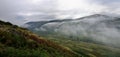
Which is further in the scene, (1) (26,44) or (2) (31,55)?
(1) (26,44)

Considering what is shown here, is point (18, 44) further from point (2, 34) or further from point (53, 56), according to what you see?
point (53, 56)

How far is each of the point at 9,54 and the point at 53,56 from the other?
16.8 metres

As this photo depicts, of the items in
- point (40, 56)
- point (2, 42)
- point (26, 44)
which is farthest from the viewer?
point (26, 44)

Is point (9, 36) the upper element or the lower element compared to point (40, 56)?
upper

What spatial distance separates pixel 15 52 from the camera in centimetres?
5362

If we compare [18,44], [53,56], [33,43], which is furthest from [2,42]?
[53,56]

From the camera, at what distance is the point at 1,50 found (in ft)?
172

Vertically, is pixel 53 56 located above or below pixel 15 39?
below

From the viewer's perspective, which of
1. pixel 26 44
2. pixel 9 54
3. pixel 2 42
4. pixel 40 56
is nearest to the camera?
pixel 9 54

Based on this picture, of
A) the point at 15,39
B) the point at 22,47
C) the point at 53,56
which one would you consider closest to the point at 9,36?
the point at 15,39

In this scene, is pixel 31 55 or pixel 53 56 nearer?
pixel 31 55

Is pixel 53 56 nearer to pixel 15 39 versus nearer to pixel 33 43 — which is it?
pixel 33 43

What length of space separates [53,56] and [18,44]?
10.8 metres

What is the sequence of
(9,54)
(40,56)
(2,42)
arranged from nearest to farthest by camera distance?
(9,54) < (40,56) < (2,42)
